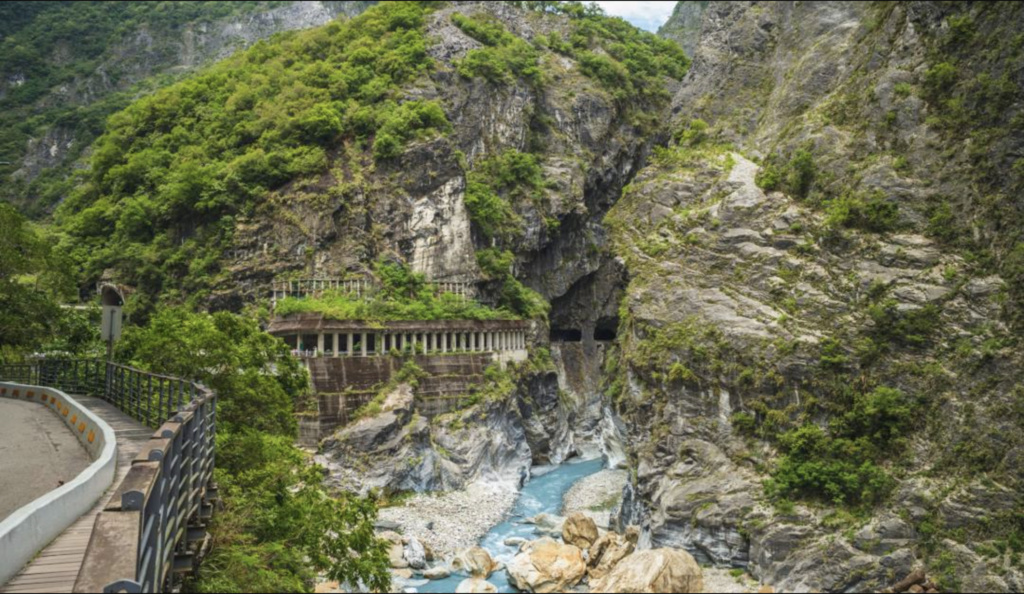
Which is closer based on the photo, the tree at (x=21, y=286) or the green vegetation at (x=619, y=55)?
the tree at (x=21, y=286)

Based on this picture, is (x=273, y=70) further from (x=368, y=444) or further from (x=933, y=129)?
(x=933, y=129)

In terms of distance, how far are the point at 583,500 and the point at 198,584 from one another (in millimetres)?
46191

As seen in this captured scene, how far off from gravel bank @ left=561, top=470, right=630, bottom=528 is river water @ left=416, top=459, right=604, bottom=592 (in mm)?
847

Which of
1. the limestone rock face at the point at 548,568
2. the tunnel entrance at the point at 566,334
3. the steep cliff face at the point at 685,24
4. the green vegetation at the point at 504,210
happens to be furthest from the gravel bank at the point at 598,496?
the steep cliff face at the point at 685,24

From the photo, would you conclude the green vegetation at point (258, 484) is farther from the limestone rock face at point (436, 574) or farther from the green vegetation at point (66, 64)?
the green vegetation at point (66, 64)

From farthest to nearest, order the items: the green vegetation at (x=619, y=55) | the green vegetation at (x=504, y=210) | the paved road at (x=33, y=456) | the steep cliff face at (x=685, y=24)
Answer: the steep cliff face at (x=685, y=24) → the green vegetation at (x=619, y=55) → the green vegetation at (x=504, y=210) → the paved road at (x=33, y=456)

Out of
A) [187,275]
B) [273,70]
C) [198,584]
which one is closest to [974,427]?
[198,584]

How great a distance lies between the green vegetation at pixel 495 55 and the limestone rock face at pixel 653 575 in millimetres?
59246

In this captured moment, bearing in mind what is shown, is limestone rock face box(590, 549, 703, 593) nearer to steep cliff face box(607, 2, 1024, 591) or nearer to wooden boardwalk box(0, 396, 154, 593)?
steep cliff face box(607, 2, 1024, 591)

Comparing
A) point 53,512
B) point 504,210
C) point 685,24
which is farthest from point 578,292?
point 53,512

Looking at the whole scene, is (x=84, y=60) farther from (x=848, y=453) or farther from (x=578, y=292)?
(x=848, y=453)

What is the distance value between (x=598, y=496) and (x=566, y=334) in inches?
1578

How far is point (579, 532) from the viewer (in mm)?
44406

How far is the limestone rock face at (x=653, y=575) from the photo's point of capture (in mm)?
36750
